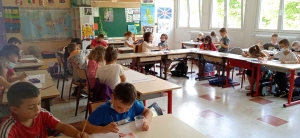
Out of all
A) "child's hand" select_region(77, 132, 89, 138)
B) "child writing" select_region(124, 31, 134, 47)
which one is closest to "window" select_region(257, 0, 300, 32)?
"child writing" select_region(124, 31, 134, 47)

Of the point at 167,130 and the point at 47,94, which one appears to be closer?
the point at 167,130

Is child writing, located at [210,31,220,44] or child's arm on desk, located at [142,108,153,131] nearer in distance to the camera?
child's arm on desk, located at [142,108,153,131]

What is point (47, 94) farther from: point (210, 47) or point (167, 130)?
point (210, 47)

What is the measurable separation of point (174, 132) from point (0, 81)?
1.91m

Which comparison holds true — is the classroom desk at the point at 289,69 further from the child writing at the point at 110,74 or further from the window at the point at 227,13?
the window at the point at 227,13

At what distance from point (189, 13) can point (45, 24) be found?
565 centimetres

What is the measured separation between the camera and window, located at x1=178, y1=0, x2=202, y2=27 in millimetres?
9734

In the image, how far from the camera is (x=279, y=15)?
691 centimetres

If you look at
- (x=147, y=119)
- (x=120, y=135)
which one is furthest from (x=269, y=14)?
(x=120, y=135)

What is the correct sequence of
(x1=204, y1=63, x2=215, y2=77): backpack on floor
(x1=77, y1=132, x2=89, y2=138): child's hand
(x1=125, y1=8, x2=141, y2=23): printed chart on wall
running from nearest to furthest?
(x1=77, y1=132, x2=89, y2=138): child's hand → (x1=204, y1=63, x2=215, y2=77): backpack on floor → (x1=125, y1=8, x2=141, y2=23): printed chart on wall

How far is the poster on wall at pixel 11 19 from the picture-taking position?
22.5 feet

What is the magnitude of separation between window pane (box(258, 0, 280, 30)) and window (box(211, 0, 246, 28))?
649 mm

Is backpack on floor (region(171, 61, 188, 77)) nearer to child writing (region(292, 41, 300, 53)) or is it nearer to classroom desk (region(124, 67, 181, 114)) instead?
child writing (region(292, 41, 300, 53))

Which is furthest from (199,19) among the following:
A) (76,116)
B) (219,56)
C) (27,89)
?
(27,89)
